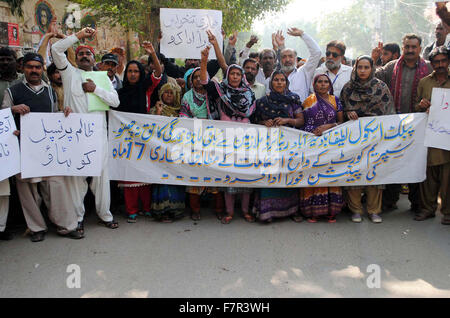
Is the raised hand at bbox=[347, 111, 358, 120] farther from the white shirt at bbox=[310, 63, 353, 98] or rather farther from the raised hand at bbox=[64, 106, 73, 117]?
the raised hand at bbox=[64, 106, 73, 117]

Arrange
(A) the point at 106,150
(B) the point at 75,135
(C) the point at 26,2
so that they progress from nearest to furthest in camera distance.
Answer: (B) the point at 75,135 → (A) the point at 106,150 → (C) the point at 26,2

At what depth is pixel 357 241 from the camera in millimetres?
3879

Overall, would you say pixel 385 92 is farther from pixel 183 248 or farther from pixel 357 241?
pixel 183 248

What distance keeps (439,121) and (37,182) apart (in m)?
4.33

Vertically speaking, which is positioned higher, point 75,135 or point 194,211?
point 75,135

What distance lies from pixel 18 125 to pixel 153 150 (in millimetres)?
1370

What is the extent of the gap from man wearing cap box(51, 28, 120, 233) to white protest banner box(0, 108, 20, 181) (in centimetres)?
55

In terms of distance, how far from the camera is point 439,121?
4.22 metres

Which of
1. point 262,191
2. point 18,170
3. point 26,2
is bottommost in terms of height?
point 262,191

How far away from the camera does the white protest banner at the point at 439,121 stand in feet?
13.7

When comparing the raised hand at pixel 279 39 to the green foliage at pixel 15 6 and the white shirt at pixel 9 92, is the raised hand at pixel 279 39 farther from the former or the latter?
the green foliage at pixel 15 6

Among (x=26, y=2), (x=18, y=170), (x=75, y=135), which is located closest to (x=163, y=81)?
(x=75, y=135)

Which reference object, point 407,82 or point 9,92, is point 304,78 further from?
point 9,92

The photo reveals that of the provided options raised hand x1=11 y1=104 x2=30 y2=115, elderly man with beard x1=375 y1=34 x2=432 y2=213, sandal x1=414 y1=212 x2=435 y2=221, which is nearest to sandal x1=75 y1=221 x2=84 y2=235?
raised hand x1=11 y1=104 x2=30 y2=115
